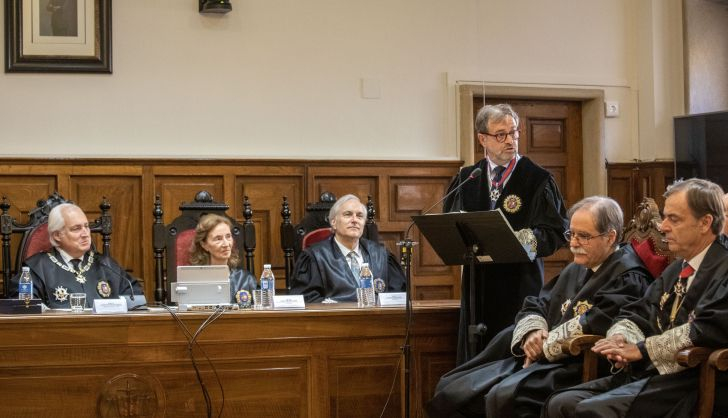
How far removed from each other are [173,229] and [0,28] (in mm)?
2129

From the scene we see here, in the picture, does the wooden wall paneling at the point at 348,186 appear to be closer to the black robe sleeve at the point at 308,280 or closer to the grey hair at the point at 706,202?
the black robe sleeve at the point at 308,280

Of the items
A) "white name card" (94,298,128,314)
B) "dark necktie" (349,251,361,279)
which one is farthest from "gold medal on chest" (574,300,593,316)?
"white name card" (94,298,128,314)

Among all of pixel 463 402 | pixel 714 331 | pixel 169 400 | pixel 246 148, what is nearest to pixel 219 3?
pixel 246 148

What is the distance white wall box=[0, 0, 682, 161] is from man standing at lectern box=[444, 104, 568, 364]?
8.71 ft

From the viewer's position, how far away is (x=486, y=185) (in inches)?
184

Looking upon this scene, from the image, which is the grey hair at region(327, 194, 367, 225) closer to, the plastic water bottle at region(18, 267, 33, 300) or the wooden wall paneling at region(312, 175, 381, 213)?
the wooden wall paneling at region(312, 175, 381, 213)

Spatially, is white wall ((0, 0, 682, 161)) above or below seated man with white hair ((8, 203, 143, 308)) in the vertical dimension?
above

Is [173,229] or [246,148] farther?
[246,148]

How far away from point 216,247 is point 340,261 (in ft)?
2.35

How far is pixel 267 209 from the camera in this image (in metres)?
6.97

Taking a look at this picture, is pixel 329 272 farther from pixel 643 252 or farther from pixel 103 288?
pixel 643 252

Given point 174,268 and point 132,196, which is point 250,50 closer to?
point 132,196

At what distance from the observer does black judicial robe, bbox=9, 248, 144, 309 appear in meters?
5.05

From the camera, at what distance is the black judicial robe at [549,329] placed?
3795 mm
